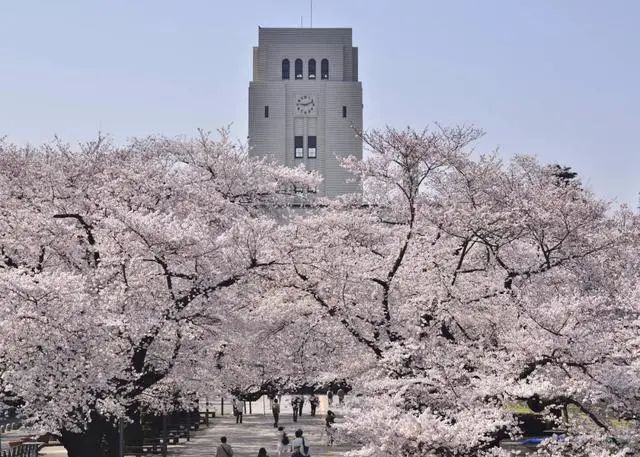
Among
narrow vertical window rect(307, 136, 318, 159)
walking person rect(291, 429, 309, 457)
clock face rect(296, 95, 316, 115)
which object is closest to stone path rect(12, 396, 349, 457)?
walking person rect(291, 429, 309, 457)

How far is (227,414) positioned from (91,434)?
116 feet

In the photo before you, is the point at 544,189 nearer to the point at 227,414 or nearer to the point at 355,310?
the point at 355,310

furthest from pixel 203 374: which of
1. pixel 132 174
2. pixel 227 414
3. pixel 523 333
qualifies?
pixel 227 414

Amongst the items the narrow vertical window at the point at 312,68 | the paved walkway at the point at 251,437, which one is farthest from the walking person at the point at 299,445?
the narrow vertical window at the point at 312,68

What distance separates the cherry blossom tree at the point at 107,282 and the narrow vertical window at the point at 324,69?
3445 inches

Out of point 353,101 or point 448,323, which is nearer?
point 448,323

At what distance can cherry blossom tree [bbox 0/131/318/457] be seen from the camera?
59.7 ft

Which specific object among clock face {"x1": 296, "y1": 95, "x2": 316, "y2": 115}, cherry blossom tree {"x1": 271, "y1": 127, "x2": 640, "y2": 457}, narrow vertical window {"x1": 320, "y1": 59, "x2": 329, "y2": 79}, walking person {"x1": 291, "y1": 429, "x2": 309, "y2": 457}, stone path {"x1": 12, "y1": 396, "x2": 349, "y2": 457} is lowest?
stone path {"x1": 12, "y1": 396, "x2": 349, "y2": 457}

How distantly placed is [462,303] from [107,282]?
786 centimetres

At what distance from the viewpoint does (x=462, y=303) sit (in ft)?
67.4

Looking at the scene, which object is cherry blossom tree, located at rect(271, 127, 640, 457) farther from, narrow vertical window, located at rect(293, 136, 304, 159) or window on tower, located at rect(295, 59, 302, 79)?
window on tower, located at rect(295, 59, 302, 79)

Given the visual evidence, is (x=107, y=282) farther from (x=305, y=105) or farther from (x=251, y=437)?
(x=305, y=105)

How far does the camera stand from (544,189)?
84.5 ft

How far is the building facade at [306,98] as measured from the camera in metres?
109
